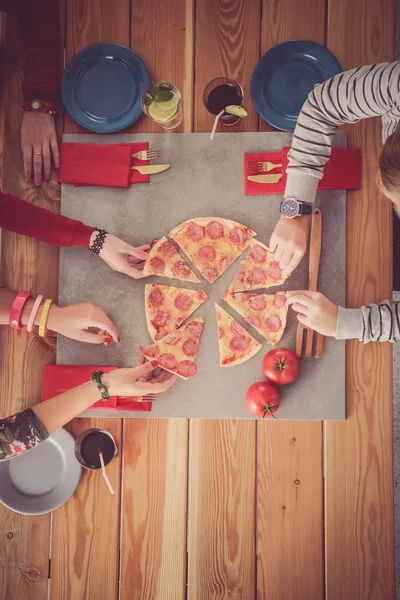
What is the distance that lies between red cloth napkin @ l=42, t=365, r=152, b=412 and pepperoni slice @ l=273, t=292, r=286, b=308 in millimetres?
506

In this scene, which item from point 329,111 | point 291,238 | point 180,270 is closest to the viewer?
point 329,111

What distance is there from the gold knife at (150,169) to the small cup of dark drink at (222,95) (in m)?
0.23

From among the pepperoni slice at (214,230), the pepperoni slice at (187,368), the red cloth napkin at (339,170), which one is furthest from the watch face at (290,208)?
the pepperoni slice at (187,368)

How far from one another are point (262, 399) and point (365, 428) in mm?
362

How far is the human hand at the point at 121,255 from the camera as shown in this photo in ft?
5.47

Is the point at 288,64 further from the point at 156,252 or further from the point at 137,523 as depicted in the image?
the point at 137,523

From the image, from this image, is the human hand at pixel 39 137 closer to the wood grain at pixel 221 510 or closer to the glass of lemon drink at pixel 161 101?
the glass of lemon drink at pixel 161 101

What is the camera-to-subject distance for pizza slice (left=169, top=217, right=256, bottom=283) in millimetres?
1710

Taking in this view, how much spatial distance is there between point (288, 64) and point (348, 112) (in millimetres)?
354

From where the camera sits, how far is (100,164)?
5.62 ft

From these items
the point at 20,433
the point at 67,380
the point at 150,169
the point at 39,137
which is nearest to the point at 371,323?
the point at 150,169

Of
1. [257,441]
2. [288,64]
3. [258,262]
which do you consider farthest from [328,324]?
[288,64]

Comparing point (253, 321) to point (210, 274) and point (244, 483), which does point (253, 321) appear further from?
point (244, 483)

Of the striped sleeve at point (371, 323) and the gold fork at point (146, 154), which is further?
the gold fork at point (146, 154)
